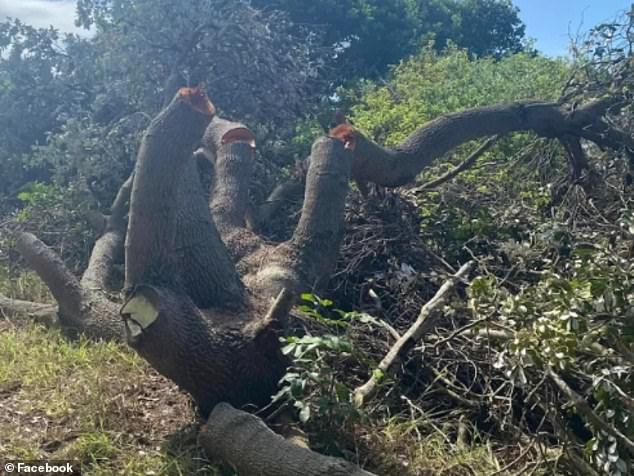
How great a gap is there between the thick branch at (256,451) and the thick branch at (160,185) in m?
0.78

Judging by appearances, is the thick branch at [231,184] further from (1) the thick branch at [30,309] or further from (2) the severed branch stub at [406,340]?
(2) the severed branch stub at [406,340]

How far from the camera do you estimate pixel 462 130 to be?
5.65 m

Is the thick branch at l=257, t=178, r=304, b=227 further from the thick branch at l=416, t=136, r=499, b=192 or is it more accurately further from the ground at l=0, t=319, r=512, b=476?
the ground at l=0, t=319, r=512, b=476

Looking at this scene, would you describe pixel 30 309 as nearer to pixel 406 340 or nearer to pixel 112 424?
pixel 112 424

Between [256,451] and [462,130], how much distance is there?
3472 millimetres

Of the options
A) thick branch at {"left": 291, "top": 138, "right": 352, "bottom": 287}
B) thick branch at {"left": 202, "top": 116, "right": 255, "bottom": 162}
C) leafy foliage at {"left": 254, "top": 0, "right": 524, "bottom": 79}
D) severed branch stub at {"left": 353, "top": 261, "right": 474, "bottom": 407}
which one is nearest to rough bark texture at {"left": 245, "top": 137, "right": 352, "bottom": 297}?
thick branch at {"left": 291, "top": 138, "right": 352, "bottom": 287}

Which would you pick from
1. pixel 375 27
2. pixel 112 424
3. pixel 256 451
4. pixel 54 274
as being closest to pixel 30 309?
pixel 54 274

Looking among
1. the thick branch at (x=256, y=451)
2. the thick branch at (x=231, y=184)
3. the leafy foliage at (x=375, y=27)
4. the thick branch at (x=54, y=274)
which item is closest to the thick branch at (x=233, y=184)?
the thick branch at (x=231, y=184)

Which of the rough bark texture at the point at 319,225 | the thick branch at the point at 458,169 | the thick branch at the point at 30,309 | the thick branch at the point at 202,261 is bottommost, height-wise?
the thick branch at the point at 30,309

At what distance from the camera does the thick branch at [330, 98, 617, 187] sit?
5.19m

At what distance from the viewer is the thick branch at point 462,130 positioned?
519cm

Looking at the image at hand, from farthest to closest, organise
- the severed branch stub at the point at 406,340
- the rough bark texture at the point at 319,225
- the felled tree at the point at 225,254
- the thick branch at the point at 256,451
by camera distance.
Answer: the rough bark texture at the point at 319,225 → the severed branch stub at the point at 406,340 → the felled tree at the point at 225,254 → the thick branch at the point at 256,451

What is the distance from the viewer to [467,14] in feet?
52.5

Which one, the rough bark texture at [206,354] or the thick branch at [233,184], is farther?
the thick branch at [233,184]
